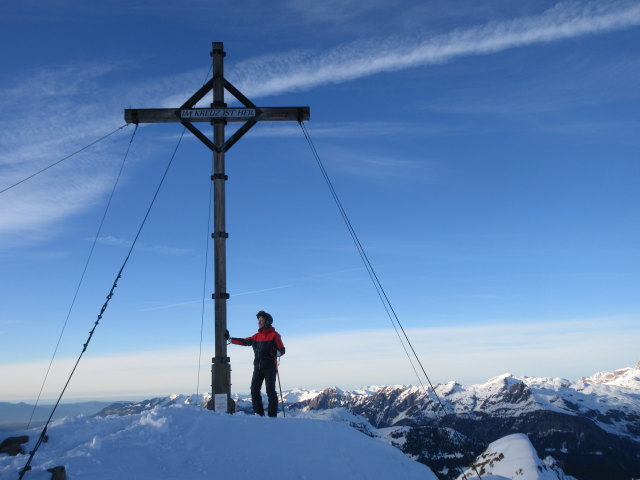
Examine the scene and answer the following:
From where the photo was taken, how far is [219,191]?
46.3 ft

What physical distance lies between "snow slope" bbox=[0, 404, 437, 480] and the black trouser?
3.30m

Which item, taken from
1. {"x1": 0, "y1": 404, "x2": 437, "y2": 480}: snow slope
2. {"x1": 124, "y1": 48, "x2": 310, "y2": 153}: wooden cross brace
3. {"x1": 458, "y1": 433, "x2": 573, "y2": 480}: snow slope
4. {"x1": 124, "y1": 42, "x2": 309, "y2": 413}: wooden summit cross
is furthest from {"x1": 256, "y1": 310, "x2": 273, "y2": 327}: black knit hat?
{"x1": 458, "y1": 433, "x2": 573, "y2": 480}: snow slope

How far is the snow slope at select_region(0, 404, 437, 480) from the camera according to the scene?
769cm

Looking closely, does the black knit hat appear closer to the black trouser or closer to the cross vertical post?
the cross vertical post

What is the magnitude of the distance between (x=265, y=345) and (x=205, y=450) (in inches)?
219

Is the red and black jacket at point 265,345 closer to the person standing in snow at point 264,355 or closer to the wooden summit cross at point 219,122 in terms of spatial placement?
the person standing in snow at point 264,355

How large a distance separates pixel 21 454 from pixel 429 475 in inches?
271

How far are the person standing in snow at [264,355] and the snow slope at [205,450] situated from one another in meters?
3.51

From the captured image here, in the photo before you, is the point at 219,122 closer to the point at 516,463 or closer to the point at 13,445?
the point at 13,445

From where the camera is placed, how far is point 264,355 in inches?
555

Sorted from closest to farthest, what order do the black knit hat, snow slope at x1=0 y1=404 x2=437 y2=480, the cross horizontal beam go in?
snow slope at x1=0 y1=404 x2=437 y2=480 < the black knit hat < the cross horizontal beam

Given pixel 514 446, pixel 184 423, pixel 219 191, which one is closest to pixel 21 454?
pixel 184 423

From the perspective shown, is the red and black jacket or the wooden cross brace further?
the wooden cross brace

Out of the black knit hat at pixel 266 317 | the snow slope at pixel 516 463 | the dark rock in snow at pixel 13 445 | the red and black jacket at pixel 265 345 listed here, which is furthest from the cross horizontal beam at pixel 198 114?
the snow slope at pixel 516 463
